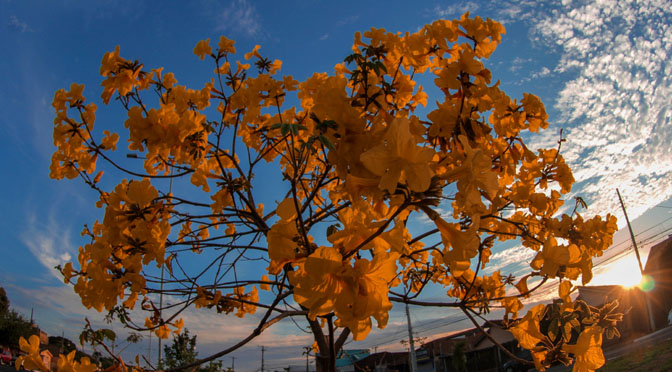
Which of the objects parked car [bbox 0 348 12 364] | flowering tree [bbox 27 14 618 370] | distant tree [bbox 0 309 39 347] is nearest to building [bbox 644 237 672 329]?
flowering tree [bbox 27 14 618 370]

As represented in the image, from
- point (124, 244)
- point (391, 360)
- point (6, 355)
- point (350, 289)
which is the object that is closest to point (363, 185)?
point (350, 289)

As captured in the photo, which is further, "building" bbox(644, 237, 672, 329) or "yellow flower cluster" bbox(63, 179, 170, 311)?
"building" bbox(644, 237, 672, 329)

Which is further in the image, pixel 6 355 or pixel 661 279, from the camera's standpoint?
pixel 661 279

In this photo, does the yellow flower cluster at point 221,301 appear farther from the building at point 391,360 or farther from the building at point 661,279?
the building at point 391,360

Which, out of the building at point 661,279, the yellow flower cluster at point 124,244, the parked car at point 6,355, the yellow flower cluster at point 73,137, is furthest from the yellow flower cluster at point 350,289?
the building at point 661,279

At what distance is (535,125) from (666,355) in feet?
31.7

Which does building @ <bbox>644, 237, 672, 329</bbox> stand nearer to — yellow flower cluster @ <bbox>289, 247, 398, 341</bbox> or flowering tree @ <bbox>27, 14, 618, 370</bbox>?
flowering tree @ <bbox>27, 14, 618, 370</bbox>

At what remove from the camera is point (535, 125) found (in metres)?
1.76

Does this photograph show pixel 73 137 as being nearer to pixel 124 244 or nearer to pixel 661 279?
pixel 124 244

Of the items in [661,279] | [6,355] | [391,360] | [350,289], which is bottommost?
[391,360]

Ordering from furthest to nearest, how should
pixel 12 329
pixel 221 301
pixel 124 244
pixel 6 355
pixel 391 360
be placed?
pixel 391 360 → pixel 12 329 → pixel 6 355 → pixel 221 301 → pixel 124 244

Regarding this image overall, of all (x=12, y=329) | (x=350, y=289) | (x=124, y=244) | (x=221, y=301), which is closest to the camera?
(x=350, y=289)

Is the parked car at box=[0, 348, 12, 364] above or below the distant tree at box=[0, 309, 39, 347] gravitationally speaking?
below

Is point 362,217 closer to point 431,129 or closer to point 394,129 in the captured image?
point 394,129
